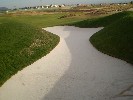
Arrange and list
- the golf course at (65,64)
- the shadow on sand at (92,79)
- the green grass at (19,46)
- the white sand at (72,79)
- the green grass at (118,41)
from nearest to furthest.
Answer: the shadow on sand at (92,79)
the white sand at (72,79)
the golf course at (65,64)
the green grass at (19,46)
the green grass at (118,41)

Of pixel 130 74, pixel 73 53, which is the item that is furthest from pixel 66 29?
pixel 130 74

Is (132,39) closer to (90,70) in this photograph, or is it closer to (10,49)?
(90,70)

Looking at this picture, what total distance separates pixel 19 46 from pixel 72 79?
10.3m

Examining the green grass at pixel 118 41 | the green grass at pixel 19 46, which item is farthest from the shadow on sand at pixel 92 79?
the green grass at pixel 19 46

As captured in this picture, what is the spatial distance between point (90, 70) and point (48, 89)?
4.66 meters

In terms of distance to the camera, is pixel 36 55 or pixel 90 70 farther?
pixel 36 55

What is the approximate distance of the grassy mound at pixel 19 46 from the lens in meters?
23.7

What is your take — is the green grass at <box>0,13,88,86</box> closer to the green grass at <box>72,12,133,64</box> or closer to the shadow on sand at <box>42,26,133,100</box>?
the shadow on sand at <box>42,26,133,100</box>

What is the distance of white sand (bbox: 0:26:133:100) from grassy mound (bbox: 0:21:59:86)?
86 centimetres

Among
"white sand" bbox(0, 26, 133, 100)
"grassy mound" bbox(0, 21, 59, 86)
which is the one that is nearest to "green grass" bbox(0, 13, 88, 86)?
"grassy mound" bbox(0, 21, 59, 86)

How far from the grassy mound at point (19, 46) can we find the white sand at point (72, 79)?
86 centimetres

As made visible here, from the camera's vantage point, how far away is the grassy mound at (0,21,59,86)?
2367cm

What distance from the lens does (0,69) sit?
73.4 feet

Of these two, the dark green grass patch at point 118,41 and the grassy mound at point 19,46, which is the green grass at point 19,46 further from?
the dark green grass patch at point 118,41
